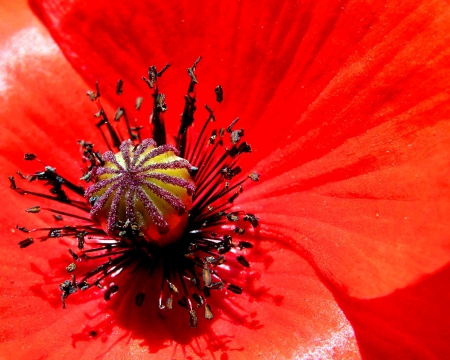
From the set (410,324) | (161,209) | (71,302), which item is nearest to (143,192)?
(161,209)

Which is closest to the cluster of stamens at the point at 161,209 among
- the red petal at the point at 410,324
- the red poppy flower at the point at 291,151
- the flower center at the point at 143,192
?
the flower center at the point at 143,192

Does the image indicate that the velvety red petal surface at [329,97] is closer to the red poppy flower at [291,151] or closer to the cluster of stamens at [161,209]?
the red poppy flower at [291,151]

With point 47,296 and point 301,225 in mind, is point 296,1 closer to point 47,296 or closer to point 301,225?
point 301,225

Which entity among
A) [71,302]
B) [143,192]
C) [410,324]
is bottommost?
[410,324]

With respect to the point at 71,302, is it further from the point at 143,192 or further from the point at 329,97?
the point at 329,97

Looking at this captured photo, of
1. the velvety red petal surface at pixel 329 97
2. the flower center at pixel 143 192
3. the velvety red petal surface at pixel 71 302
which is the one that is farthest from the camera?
the flower center at pixel 143 192

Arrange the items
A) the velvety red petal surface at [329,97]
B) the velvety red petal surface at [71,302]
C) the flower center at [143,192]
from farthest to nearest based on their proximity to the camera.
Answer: the flower center at [143,192]
the velvety red petal surface at [71,302]
the velvety red petal surface at [329,97]

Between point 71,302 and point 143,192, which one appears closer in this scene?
point 143,192
